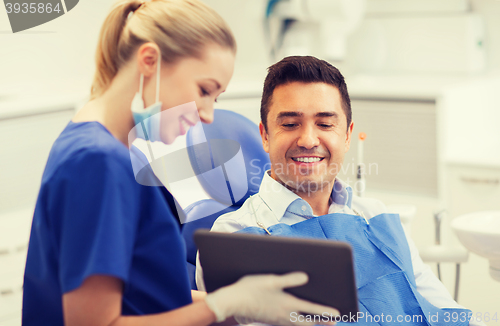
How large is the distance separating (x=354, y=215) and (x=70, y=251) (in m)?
0.67

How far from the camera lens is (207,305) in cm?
78

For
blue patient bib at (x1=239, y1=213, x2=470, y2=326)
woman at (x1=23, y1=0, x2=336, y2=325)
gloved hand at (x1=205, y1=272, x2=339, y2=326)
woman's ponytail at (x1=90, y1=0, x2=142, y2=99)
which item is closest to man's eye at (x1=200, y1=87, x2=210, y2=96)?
woman at (x1=23, y1=0, x2=336, y2=325)

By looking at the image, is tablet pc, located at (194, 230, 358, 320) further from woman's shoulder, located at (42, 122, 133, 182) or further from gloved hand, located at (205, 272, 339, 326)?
woman's shoulder, located at (42, 122, 133, 182)

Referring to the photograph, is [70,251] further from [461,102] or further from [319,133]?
[461,102]

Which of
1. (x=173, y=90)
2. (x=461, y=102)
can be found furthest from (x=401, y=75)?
(x=173, y=90)

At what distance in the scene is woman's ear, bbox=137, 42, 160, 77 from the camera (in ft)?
2.39

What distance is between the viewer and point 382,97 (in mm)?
2088

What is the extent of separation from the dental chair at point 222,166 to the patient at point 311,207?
0.28ft

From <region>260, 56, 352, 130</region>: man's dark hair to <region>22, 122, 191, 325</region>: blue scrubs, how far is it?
0.45 meters

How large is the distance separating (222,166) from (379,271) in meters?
0.45

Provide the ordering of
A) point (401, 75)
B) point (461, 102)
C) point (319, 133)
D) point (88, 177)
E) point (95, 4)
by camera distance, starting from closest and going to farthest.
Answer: point (88, 177) → point (319, 133) → point (461, 102) → point (95, 4) → point (401, 75)

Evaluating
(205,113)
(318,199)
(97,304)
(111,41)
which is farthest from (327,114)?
(97,304)

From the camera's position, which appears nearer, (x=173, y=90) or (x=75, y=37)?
(x=173, y=90)

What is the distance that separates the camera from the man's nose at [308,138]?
1082 millimetres
